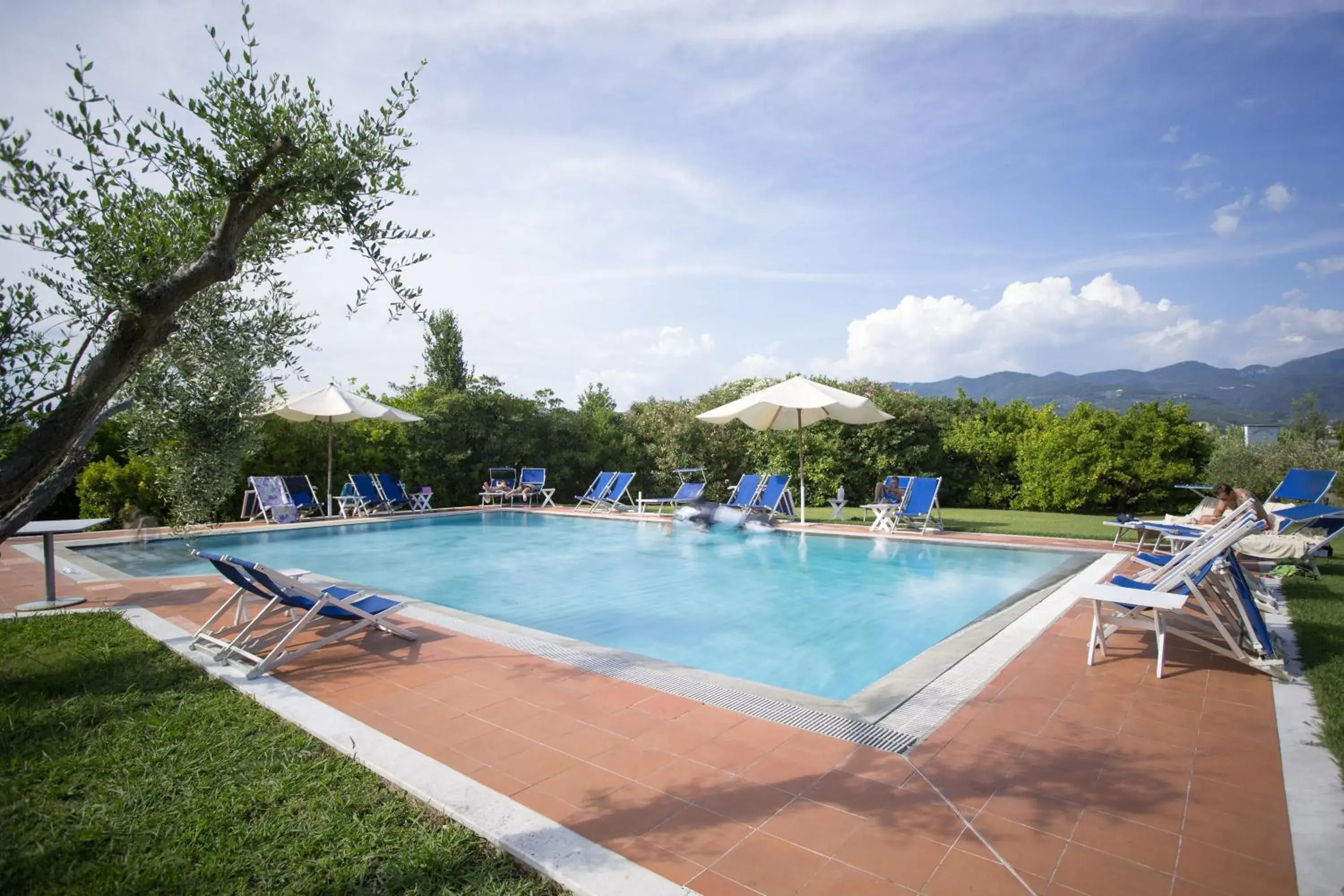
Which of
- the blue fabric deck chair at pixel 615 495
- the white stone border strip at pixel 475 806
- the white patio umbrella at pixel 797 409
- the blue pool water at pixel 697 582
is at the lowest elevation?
the blue pool water at pixel 697 582

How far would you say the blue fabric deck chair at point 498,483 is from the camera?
17.1m

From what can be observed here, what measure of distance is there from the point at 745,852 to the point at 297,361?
15.6 feet

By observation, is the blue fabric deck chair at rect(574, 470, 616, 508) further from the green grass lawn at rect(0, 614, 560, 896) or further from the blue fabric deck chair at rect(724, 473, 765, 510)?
the green grass lawn at rect(0, 614, 560, 896)

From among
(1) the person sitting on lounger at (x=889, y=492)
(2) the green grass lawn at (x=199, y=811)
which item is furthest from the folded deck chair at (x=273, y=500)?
(1) the person sitting on lounger at (x=889, y=492)

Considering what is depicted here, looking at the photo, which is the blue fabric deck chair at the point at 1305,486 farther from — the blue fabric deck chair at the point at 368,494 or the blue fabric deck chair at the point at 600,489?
the blue fabric deck chair at the point at 368,494

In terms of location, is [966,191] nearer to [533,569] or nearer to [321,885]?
[533,569]

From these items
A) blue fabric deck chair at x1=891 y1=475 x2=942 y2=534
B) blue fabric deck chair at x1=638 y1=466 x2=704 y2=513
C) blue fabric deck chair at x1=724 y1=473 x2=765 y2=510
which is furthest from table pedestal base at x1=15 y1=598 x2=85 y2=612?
blue fabric deck chair at x1=891 y1=475 x2=942 y2=534

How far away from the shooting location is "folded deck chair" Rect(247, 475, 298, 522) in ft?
44.7

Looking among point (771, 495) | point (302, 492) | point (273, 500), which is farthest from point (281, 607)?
point (302, 492)

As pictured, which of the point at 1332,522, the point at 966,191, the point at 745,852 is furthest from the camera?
the point at 966,191

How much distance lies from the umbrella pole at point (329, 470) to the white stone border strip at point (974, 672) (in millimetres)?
12785

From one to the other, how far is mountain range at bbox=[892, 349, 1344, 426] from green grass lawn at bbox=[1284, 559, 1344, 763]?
7953 cm

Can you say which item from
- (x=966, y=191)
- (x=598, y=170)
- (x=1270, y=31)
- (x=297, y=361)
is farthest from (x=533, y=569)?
(x=1270, y=31)

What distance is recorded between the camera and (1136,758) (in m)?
3.14
